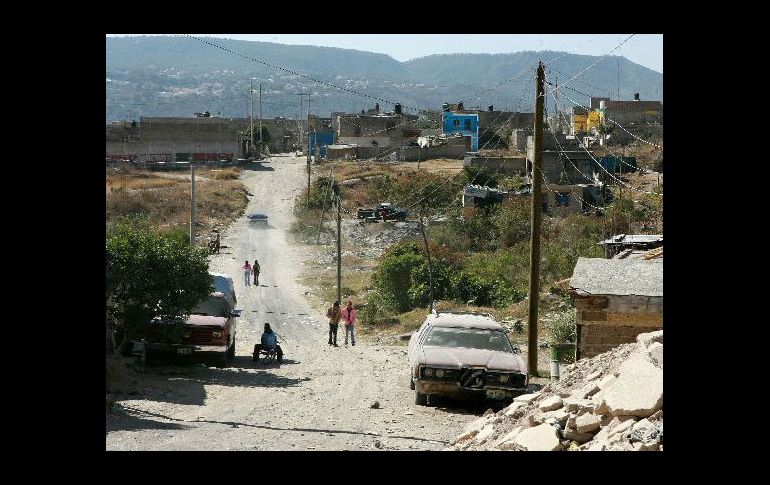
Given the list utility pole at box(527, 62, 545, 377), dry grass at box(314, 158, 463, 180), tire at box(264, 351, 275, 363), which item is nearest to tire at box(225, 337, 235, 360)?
tire at box(264, 351, 275, 363)

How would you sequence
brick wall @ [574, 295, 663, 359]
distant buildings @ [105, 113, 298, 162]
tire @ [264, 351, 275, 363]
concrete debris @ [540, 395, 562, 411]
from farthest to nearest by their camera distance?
distant buildings @ [105, 113, 298, 162] → tire @ [264, 351, 275, 363] → brick wall @ [574, 295, 663, 359] → concrete debris @ [540, 395, 562, 411]

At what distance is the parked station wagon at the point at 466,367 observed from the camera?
46.3 ft

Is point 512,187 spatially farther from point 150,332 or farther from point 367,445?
point 367,445

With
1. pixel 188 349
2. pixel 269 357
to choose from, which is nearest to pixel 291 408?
pixel 188 349

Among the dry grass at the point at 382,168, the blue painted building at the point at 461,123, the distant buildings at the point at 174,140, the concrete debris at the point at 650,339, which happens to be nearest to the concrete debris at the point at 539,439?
the concrete debris at the point at 650,339

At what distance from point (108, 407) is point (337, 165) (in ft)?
246

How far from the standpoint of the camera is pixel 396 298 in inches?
1410

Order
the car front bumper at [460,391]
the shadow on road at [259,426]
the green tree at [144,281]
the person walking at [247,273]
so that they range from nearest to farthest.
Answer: the shadow on road at [259,426] → the car front bumper at [460,391] → the green tree at [144,281] → the person walking at [247,273]

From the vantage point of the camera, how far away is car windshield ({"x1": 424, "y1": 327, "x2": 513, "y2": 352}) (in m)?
15.4

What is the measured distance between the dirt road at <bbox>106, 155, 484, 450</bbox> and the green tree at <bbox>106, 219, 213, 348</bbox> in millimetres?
990

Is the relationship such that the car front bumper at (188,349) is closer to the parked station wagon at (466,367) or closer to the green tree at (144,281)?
the green tree at (144,281)

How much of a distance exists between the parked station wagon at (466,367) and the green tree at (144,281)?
426 cm

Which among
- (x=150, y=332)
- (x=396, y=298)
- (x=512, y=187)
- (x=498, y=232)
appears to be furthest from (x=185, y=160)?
(x=150, y=332)

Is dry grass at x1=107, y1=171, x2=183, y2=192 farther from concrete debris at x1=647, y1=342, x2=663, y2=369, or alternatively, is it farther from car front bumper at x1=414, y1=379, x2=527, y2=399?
concrete debris at x1=647, y1=342, x2=663, y2=369
